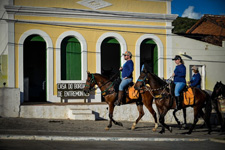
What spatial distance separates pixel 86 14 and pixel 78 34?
4.28 ft

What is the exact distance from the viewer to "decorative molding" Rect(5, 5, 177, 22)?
→ 816 inches

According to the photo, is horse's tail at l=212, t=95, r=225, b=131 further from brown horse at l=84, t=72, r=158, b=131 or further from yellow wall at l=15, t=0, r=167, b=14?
yellow wall at l=15, t=0, r=167, b=14

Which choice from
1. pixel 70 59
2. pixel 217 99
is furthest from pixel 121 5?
pixel 217 99

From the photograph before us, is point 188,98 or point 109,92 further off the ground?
point 109,92

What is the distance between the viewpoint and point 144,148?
30.7 ft

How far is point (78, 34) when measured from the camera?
71.9ft

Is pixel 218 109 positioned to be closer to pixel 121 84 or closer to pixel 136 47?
pixel 121 84

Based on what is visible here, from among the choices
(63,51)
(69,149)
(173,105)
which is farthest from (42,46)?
(69,149)

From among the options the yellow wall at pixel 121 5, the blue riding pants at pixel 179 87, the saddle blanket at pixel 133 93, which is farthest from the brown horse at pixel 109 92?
the yellow wall at pixel 121 5

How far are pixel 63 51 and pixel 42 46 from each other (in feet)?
14.8

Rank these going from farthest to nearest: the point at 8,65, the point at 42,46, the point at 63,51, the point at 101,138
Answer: the point at 42,46 < the point at 63,51 < the point at 8,65 < the point at 101,138

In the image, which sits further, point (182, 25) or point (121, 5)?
point (182, 25)

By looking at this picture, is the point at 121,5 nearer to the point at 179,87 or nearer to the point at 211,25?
the point at 179,87

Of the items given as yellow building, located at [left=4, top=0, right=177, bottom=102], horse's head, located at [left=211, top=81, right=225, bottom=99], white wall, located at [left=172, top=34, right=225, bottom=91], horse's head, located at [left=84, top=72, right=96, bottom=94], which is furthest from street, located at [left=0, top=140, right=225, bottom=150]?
white wall, located at [left=172, top=34, right=225, bottom=91]
